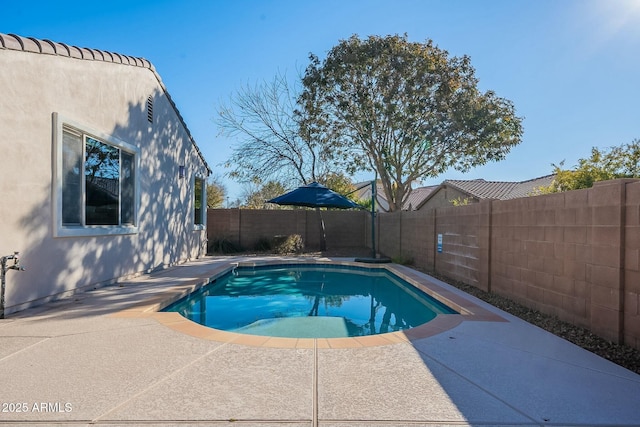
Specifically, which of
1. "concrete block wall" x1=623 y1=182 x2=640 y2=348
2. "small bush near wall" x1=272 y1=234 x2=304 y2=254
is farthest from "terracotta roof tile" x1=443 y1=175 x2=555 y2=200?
"concrete block wall" x1=623 y1=182 x2=640 y2=348

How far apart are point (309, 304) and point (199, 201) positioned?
26.2 ft

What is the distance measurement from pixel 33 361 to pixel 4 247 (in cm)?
220

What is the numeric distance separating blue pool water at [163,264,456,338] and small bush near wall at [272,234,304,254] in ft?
11.8

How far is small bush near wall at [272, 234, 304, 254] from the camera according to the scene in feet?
48.3

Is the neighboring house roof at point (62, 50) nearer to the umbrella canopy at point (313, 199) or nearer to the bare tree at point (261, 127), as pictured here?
the umbrella canopy at point (313, 199)

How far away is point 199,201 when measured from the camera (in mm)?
13773

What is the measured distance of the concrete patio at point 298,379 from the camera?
2424mm

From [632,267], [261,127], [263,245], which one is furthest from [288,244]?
[632,267]

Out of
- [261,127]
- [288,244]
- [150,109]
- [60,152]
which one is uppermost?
[261,127]

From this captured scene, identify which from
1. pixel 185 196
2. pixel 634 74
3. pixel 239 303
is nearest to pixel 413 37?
pixel 634 74

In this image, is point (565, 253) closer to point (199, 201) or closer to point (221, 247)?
point (199, 201)

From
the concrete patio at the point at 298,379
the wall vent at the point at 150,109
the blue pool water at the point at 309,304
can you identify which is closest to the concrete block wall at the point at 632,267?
the concrete patio at the point at 298,379

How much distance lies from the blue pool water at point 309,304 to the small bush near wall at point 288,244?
361 cm

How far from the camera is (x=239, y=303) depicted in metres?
7.39
